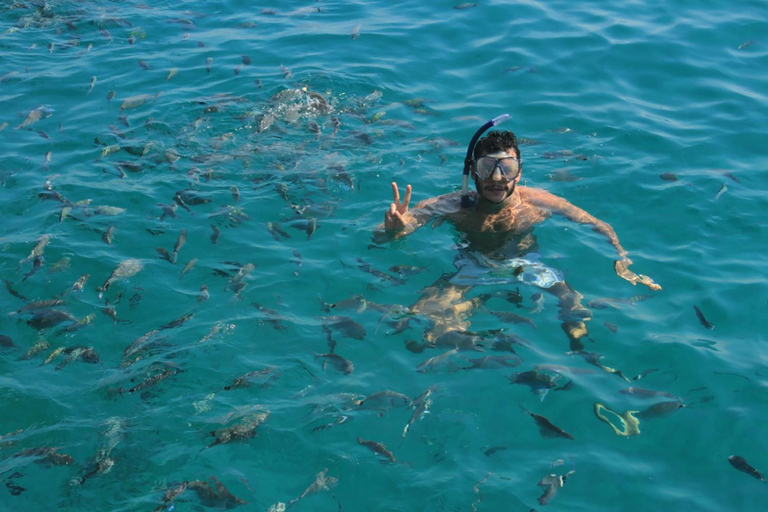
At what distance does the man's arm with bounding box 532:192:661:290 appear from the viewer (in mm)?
6645

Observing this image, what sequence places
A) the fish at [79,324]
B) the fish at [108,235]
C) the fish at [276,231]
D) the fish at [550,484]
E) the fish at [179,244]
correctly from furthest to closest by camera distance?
1. the fish at [276,231]
2. the fish at [108,235]
3. the fish at [179,244]
4. the fish at [79,324]
5. the fish at [550,484]

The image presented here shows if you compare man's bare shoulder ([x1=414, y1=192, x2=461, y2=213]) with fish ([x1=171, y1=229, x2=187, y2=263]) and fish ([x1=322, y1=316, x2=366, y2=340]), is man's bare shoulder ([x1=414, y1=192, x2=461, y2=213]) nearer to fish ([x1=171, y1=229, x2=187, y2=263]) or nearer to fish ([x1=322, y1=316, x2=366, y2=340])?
fish ([x1=322, y1=316, x2=366, y2=340])

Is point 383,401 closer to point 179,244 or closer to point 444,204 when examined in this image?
point 444,204

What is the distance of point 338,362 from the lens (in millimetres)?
5816

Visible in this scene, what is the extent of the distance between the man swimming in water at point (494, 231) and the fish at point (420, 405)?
0.65m

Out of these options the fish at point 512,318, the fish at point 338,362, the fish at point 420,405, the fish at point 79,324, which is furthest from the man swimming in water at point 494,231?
the fish at point 79,324

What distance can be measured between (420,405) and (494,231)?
2536 millimetres

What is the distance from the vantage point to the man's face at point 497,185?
6586 millimetres

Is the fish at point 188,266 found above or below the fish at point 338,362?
above

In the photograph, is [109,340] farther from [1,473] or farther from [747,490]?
[747,490]

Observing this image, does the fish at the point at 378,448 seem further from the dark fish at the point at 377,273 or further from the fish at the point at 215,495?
the dark fish at the point at 377,273

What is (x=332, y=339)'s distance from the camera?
240 inches

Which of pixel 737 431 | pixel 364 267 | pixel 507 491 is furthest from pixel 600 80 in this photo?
pixel 507 491

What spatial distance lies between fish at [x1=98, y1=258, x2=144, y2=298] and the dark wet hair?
3547 millimetres
